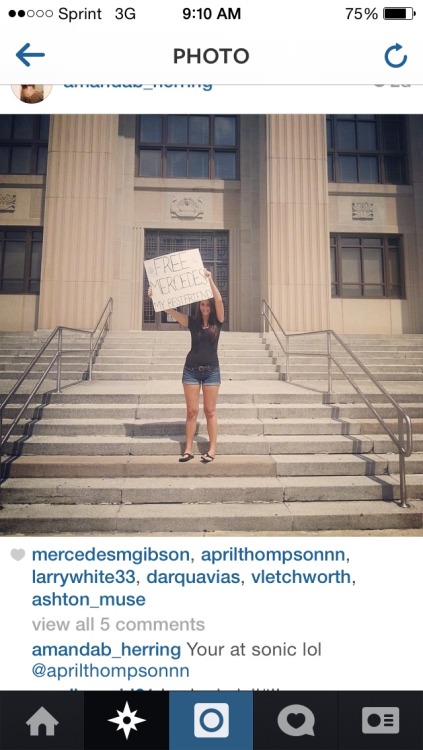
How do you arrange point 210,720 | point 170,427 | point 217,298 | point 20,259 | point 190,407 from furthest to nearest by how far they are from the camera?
point 20,259
point 170,427
point 190,407
point 217,298
point 210,720

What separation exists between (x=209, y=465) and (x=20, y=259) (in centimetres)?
1099

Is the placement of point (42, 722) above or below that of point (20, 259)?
below

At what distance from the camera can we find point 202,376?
4.16 meters

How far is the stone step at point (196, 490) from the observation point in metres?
3.85

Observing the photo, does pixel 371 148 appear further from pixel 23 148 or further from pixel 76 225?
pixel 23 148

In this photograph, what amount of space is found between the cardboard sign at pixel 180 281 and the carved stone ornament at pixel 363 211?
35.8 ft

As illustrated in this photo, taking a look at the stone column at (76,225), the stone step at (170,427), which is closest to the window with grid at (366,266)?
the stone column at (76,225)

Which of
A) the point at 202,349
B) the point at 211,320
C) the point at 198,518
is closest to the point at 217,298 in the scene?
the point at 211,320

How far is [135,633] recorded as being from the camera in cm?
159

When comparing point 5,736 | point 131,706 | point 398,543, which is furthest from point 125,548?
point 398,543

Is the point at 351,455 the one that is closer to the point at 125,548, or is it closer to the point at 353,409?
the point at 353,409
